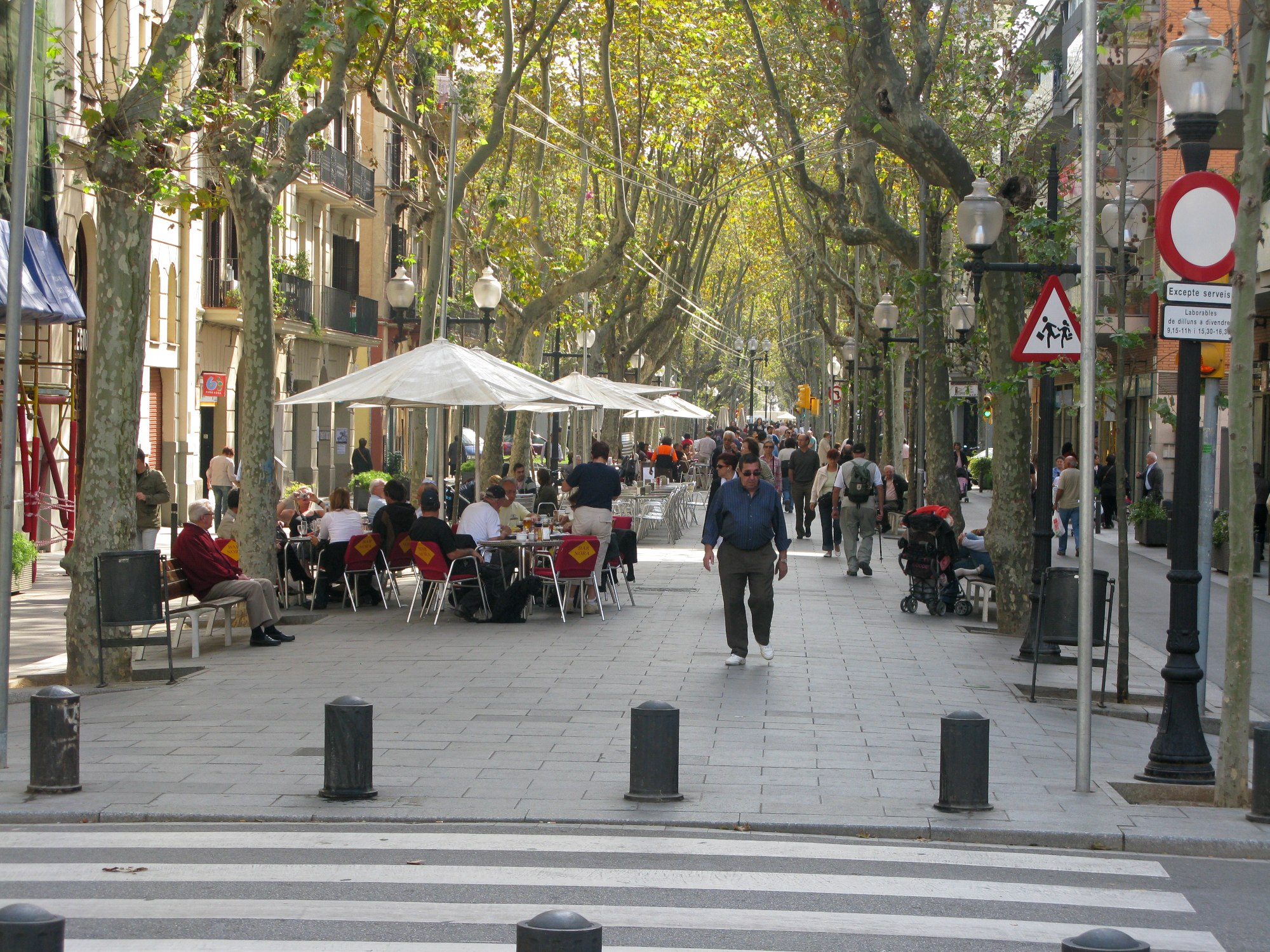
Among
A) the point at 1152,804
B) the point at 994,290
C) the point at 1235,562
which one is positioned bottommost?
the point at 1152,804

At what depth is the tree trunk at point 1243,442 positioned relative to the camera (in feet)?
26.9

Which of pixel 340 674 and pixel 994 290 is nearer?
pixel 340 674

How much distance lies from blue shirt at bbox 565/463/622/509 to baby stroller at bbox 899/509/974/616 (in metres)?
3.38

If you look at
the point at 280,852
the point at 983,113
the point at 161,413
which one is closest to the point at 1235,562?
the point at 280,852

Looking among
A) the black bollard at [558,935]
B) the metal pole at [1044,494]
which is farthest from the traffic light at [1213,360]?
the black bollard at [558,935]

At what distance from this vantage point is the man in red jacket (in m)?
13.8

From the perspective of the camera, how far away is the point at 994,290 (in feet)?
49.4

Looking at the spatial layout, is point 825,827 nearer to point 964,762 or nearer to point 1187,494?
point 964,762

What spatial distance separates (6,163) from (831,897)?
1703 centimetres

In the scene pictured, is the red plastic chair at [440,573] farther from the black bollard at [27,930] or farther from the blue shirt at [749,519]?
the black bollard at [27,930]

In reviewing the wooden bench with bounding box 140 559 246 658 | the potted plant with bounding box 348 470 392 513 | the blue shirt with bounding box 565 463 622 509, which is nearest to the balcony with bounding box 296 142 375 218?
the potted plant with bounding box 348 470 392 513

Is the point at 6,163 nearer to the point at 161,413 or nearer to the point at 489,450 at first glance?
the point at 489,450

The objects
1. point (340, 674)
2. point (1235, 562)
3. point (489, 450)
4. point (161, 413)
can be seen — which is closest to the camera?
point (1235, 562)

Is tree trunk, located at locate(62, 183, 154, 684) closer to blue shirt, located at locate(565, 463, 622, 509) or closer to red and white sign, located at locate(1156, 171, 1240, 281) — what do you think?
blue shirt, located at locate(565, 463, 622, 509)
